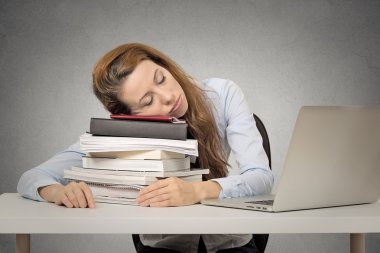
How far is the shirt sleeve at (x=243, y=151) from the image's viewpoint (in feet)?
5.02

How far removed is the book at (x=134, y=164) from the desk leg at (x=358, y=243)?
557 mm

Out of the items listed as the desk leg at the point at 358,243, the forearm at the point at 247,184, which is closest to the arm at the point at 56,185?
the forearm at the point at 247,184

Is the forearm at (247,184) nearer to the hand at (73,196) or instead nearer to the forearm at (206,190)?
the forearm at (206,190)

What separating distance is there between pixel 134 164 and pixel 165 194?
0.40 ft

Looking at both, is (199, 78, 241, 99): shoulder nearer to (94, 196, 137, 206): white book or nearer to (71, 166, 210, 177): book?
(71, 166, 210, 177): book

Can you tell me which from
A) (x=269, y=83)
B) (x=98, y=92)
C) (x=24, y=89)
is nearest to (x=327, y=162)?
(x=98, y=92)

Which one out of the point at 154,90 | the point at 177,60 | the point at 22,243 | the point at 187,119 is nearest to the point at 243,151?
the point at 187,119

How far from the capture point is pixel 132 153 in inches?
56.1

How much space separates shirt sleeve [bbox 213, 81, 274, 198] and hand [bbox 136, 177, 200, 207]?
0.16 meters

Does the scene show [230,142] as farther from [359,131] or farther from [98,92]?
[359,131]

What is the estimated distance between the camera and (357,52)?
12.4 ft

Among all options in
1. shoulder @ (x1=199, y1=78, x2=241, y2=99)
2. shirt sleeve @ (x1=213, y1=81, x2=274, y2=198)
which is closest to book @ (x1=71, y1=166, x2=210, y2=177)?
shirt sleeve @ (x1=213, y1=81, x2=274, y2=198)

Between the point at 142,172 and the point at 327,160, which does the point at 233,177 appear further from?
the point at 327,160

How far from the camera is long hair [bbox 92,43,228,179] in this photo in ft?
5.85
